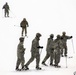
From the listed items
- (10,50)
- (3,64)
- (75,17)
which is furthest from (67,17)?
(3,64)

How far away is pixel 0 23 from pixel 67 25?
7.76 metres

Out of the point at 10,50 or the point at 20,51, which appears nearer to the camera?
the point at 20,51

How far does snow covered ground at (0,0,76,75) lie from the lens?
18297mm

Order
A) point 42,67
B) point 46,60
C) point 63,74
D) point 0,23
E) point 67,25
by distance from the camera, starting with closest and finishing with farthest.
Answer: point 63,74, point 42,67, point 46,60, point 0,23, point 67,25

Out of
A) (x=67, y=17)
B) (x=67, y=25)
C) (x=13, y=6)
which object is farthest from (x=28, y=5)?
(x=67, y=25)

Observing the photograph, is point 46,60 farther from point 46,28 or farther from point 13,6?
point 13,6

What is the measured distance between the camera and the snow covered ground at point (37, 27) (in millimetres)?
18297

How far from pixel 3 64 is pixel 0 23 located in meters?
15.9

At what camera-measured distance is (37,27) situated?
35.9 m

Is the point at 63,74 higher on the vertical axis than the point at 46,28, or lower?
lower

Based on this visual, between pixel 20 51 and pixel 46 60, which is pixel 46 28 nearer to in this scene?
pixel 46 60

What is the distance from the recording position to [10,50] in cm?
2288

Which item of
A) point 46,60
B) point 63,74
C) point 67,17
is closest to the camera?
point 63,74

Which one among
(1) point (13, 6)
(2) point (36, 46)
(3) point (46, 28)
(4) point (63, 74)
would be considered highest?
(1) point (13, 6)
